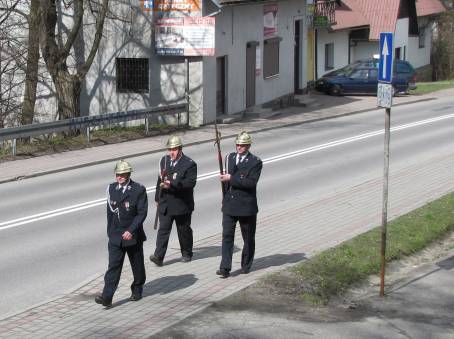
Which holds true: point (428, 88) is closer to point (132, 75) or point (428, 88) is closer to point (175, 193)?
point (132, 75)

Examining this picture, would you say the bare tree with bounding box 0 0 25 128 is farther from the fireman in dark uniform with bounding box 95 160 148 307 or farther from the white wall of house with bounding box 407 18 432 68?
the white wall of house with bounding box 407 18 432 68

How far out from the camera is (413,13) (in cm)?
5384

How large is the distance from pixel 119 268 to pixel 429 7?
174ft

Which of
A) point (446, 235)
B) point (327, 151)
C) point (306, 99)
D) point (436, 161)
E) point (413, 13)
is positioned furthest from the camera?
point (413, 13)

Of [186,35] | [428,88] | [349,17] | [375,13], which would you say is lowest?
[428,88]

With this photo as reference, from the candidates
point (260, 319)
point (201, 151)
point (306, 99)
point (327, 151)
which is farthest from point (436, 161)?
point (306, 99)

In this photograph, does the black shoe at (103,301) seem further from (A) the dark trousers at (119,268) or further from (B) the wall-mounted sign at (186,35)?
(B) the wall-mounted sign at (186,35)

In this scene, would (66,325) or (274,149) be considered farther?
(274,149)

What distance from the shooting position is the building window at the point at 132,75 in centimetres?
3039

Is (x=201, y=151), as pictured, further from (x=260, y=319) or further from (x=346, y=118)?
(x=260, y=319)

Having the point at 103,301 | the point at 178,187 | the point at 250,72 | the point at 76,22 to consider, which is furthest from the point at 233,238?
the point at 250,72

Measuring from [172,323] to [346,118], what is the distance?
81.6ft

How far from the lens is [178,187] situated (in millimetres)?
11453

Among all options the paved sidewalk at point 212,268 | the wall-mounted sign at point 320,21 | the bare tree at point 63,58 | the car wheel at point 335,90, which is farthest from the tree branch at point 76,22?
the wall-mounted sign at point 320,21
